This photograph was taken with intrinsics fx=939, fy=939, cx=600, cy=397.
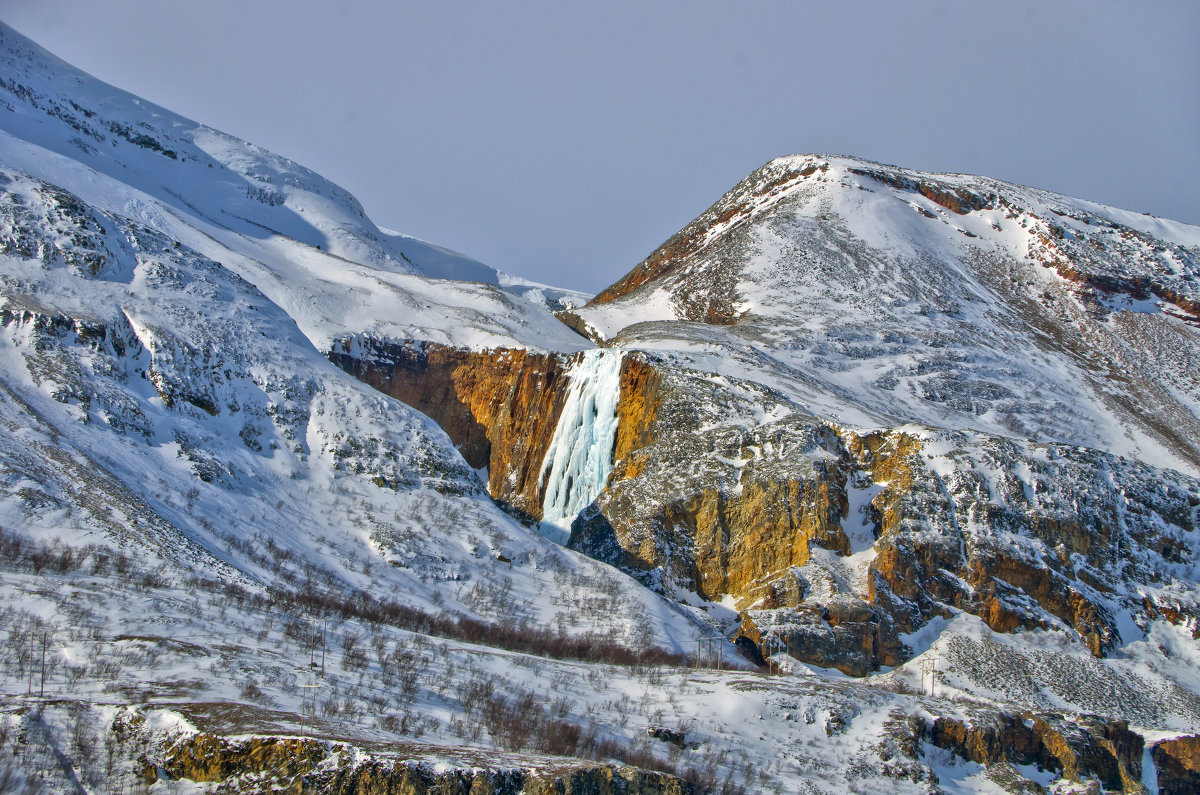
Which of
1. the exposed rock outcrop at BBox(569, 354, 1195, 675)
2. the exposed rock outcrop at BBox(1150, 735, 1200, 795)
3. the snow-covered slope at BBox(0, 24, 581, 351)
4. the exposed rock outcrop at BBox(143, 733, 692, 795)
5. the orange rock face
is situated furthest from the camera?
the snow-covered slope at BBox(0, 24, 581, 351)

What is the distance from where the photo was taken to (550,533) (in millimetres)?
46000

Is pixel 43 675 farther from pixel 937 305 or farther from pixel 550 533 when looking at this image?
pixel 937 305

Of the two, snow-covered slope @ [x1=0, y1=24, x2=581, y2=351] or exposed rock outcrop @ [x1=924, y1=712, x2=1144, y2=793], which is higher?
snow-covered slope @ [x1=0, y1=24, x2=581, y2=351]

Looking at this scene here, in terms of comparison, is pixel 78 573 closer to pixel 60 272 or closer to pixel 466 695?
pixel 466 695

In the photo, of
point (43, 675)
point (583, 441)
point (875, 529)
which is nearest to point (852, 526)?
point (875, 529)

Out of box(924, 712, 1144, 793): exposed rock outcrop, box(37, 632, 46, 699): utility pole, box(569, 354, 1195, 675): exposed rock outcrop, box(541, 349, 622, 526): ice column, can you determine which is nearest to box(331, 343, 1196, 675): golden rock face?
box(569, 354, 1195, 675): exposed rock outcrop

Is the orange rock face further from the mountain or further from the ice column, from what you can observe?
the ice column

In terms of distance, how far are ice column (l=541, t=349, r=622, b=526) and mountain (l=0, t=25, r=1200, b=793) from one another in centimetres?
22

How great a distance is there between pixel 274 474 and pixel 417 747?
2199cm

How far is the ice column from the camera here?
47250 millimetres

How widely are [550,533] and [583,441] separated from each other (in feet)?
18.1

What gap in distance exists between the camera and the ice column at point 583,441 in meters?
47.2

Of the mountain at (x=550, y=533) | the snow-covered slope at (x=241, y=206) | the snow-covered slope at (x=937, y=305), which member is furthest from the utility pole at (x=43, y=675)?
the snow-covered slope at (x=241, y=206)

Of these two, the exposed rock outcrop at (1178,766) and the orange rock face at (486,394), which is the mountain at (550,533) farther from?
the orange rock face at (486,394)
